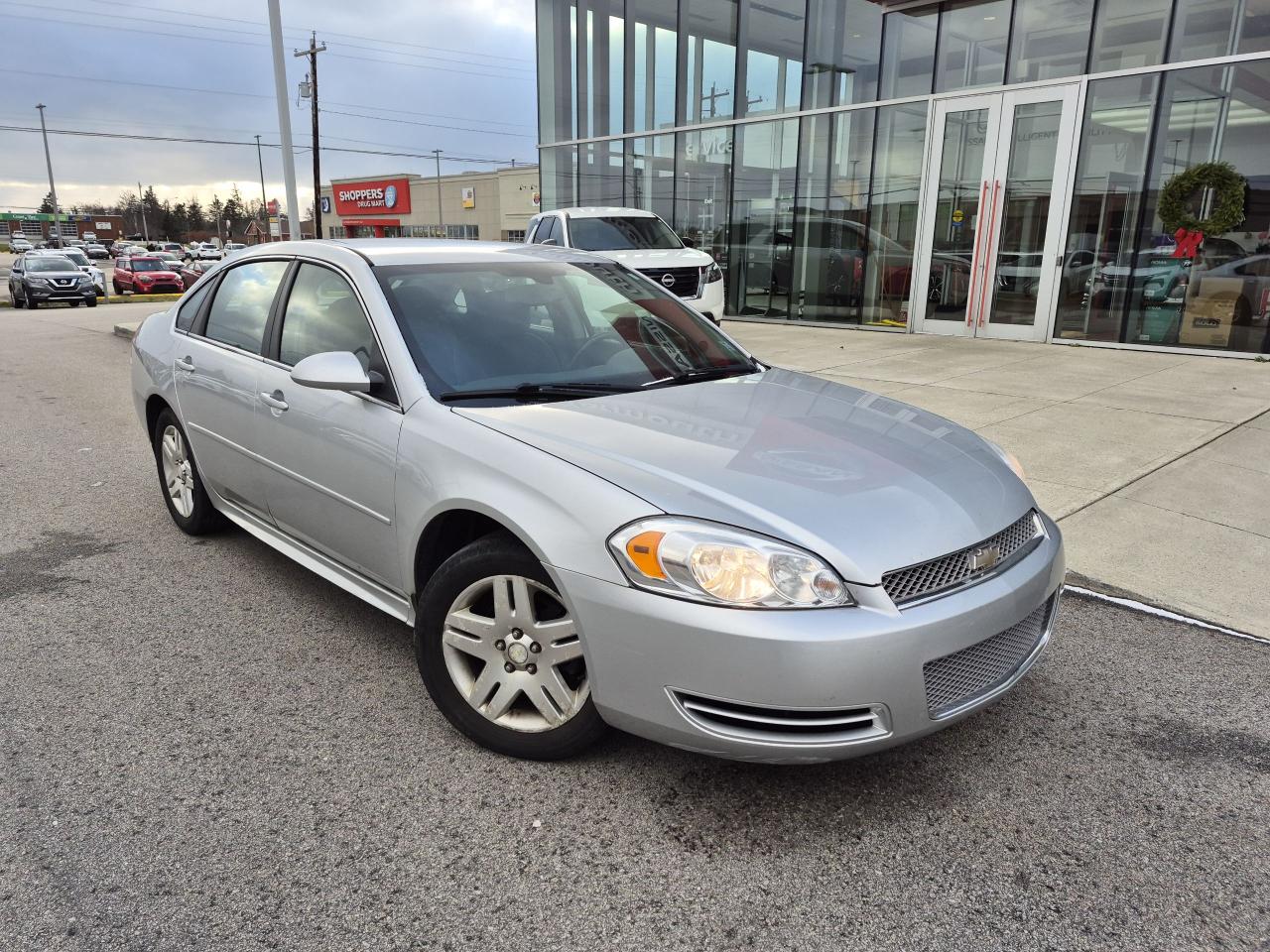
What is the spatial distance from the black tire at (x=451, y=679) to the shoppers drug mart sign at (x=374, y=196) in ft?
234

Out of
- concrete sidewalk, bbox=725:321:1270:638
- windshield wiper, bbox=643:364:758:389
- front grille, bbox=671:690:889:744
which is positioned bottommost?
concrete sidewalk, bbox=725:321:1270:638

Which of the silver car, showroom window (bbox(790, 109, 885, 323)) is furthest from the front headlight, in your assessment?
showroom window (bbox(790, 109, 885, 323))

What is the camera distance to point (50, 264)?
92.4ft

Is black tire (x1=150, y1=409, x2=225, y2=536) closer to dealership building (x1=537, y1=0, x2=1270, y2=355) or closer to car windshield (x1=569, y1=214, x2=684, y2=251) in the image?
car windshield (x1=569, y1=214, x2=684, y2=251)

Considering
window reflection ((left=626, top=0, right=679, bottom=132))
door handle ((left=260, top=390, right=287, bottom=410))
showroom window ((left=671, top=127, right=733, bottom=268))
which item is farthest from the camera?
window reflection ((left=626, top=0, right=679, bottom=132))

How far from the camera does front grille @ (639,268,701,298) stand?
12.0 m

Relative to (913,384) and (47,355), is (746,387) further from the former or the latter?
(47,355)

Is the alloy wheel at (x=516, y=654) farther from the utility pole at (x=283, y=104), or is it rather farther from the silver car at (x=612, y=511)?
the utility pole at (x=283, y=104)

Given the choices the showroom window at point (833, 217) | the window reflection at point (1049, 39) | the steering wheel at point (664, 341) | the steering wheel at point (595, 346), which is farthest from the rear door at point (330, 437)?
the showroom window at point (833, 217)

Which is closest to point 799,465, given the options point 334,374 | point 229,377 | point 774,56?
point 334,374

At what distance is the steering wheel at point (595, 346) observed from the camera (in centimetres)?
351

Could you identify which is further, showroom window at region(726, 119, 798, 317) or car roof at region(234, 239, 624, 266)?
showroom window at region(726, 119, 798, 317)

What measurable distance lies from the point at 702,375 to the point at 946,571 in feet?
4.85

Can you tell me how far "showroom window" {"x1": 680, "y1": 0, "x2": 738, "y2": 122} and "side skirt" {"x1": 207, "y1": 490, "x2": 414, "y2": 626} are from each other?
15.6m
